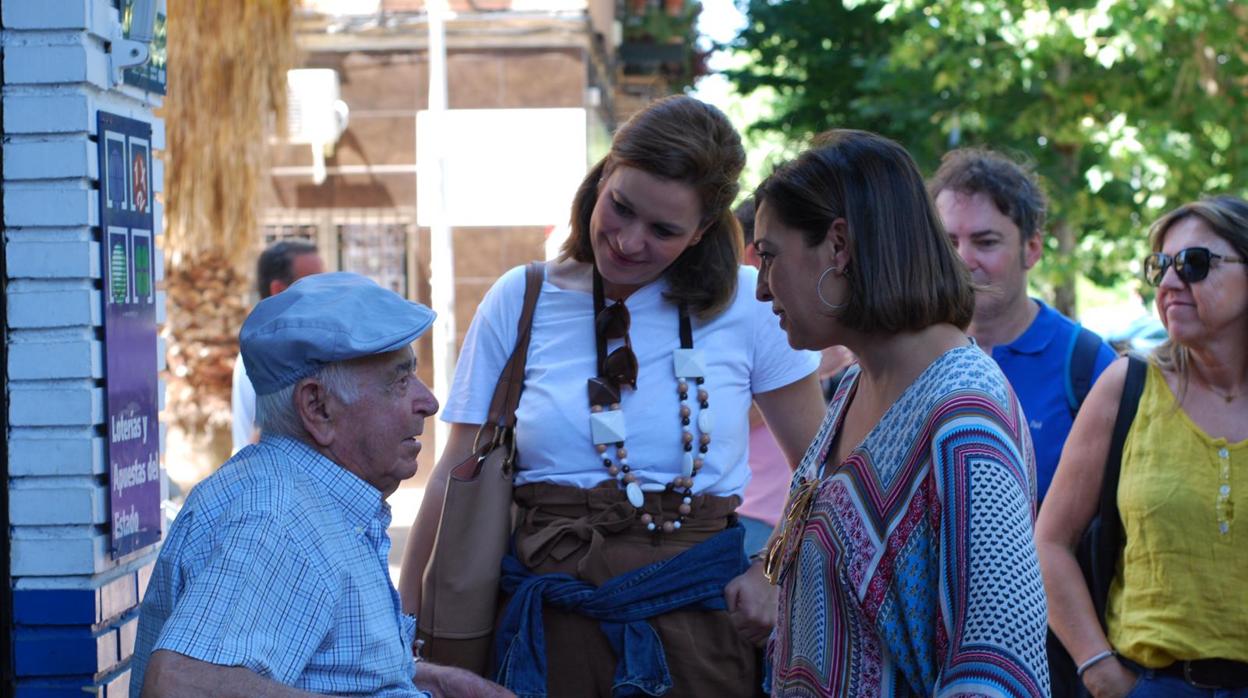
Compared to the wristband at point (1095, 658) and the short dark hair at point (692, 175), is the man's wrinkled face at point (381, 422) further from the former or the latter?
the wristband at point (1095, 658)

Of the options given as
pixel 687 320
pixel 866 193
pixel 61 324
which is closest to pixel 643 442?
pixel 687 320

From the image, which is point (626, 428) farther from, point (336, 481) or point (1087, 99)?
point (1087, 99)

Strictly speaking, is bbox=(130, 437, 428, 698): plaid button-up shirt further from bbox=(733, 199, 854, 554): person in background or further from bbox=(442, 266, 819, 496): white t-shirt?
bbox=(733, 199, 854, 554): person in background

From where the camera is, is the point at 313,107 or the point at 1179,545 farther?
the point at 313,107

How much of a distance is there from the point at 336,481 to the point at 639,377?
0.97 meters

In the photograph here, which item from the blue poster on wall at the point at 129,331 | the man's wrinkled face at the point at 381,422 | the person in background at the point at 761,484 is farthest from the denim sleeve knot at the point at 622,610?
the person in background at the point at 761,484

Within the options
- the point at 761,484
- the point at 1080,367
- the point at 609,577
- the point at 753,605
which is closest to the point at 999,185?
the point at 1080,367

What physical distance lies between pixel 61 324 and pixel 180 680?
1.12m

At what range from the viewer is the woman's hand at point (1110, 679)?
3377 mm

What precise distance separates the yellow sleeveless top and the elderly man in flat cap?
177cm

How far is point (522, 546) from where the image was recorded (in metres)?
3.15

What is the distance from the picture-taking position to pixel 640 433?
313cm

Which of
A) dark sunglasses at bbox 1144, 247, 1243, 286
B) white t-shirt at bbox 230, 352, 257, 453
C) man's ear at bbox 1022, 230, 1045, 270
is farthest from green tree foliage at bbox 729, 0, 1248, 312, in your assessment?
dark sunglasses at bbox 1144, 247, 1243, 286

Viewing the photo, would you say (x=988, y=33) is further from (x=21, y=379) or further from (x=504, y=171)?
(x=21, y=379)
